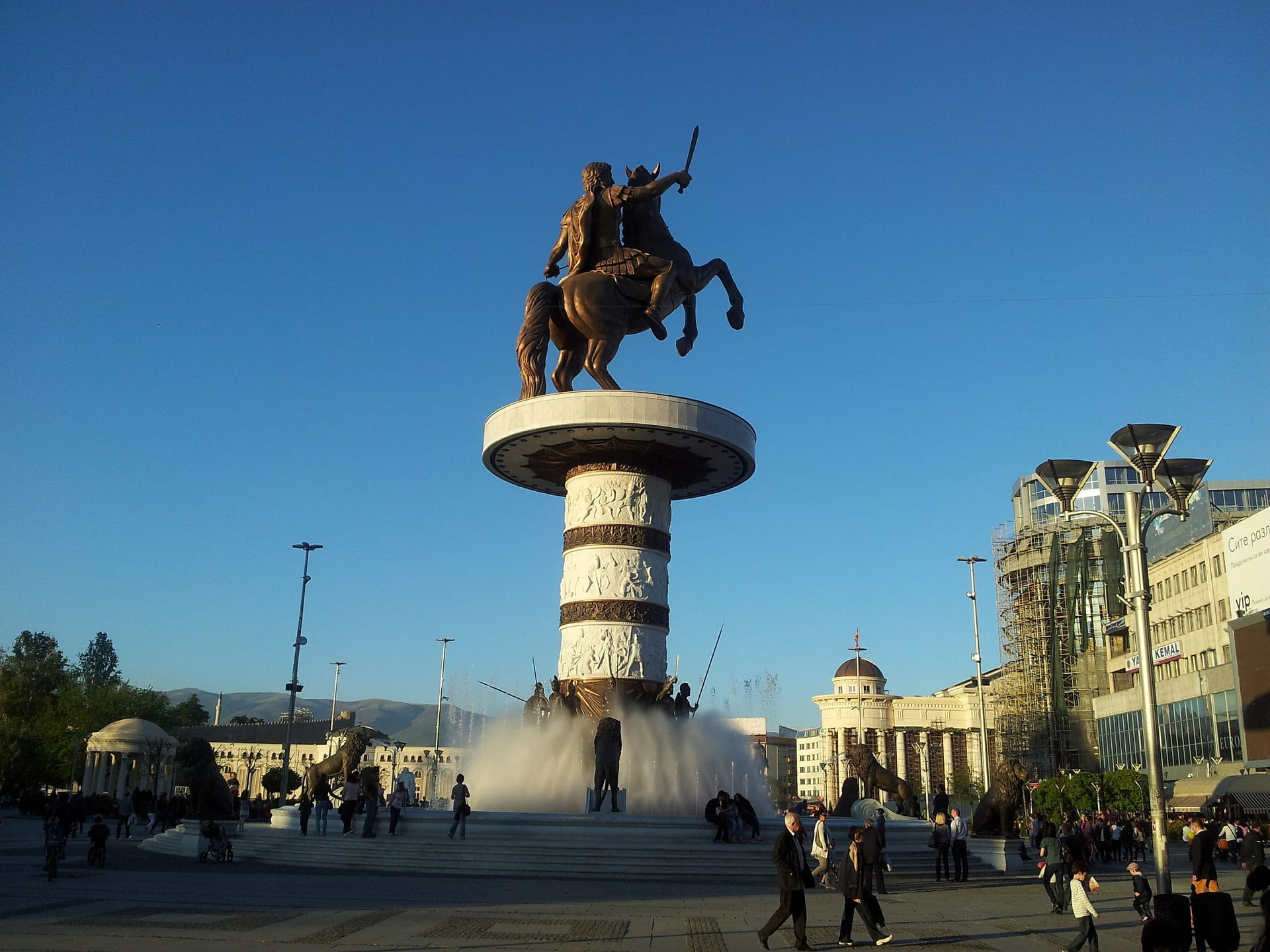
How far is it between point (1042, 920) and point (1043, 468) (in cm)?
505

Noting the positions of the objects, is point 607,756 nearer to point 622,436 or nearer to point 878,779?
point 622,436

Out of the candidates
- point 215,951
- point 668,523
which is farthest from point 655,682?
point 215,951

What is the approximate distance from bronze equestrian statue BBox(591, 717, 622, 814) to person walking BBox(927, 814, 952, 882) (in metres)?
5.50

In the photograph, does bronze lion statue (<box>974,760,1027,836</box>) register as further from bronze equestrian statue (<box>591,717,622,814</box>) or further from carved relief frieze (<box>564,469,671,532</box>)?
carved relief frieze (<box>564,469,671,532</box>)

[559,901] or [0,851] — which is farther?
[0,851]

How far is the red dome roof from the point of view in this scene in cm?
9612

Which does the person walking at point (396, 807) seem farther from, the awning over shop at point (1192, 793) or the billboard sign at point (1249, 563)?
the billboard sign at point (1249, 563)

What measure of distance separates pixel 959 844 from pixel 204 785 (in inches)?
597

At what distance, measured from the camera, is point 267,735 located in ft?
320

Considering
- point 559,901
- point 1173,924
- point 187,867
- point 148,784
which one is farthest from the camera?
point 148,784

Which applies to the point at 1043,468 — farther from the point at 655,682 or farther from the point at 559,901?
the point at 655,682

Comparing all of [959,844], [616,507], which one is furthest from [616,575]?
[959,844]

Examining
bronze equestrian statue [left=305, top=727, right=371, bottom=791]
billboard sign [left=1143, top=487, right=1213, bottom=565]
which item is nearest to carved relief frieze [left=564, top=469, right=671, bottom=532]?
bronze equestrian statue [left=305, top=727, right=371, bottom=791]

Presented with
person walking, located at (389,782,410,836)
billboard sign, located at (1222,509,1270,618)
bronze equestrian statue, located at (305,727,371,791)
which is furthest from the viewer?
billboard sign, located at (1222,509,1270,618)
